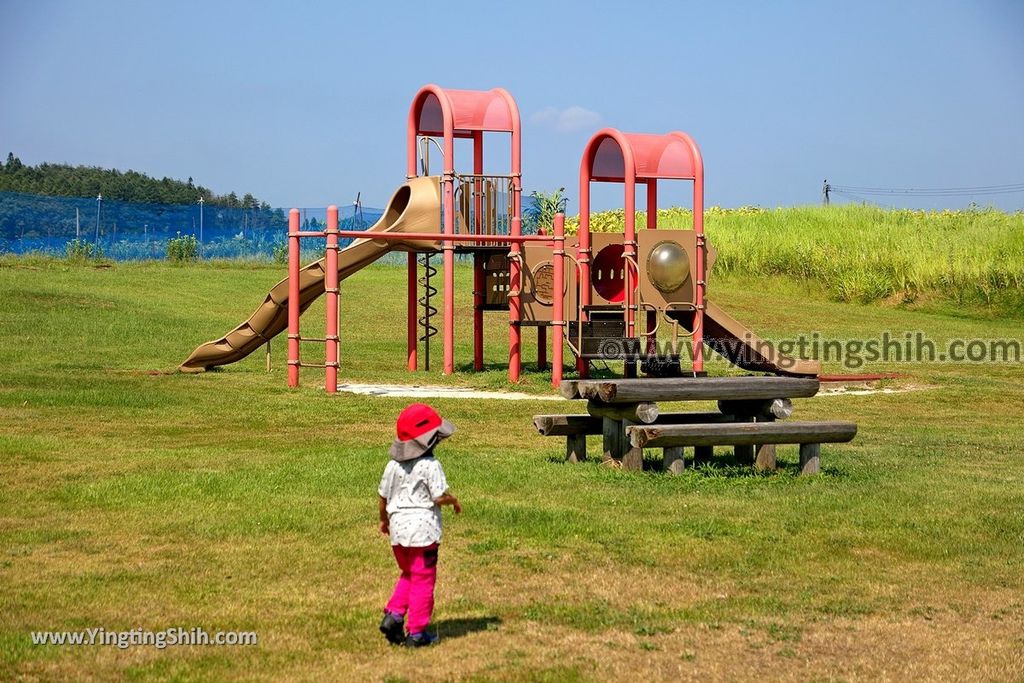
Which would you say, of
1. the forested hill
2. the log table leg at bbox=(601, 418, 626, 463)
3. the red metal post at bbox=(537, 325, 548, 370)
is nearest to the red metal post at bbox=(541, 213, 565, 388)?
the red metal post at bbox=(537, 325, 548, 370)

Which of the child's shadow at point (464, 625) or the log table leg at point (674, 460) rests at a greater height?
the log table leg at point (674, 460)

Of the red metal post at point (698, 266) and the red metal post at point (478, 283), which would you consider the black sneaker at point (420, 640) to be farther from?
the red metal post at point (478, 283)

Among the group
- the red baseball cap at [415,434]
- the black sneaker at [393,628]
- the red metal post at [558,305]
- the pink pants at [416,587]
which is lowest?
the black sneaker at [393,628]

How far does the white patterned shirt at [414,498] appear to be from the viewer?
7059 mm

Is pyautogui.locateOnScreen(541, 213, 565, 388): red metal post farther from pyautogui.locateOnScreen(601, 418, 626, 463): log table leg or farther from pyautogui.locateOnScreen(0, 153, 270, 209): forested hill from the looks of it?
pyautogui.locateOnScreen(0, 153, 270, 209): forested hill

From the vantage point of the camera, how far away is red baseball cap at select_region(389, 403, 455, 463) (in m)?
7.18

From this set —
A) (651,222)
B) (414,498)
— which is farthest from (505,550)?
(651,222)

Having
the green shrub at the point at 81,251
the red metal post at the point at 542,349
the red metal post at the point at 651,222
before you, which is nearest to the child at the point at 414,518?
the red metal post at the point at 651,222

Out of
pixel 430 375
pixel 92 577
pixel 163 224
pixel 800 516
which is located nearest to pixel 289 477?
pixel 92 577

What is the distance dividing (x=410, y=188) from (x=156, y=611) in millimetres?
16698

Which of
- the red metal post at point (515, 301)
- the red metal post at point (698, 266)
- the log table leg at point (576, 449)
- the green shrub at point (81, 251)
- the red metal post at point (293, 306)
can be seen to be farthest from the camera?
the green shrub at point (81, 251)

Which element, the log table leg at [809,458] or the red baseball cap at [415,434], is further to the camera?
the log table leg at [809,458]

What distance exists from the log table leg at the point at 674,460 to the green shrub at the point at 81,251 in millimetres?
33103

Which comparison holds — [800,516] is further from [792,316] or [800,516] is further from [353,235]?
[792,316]
